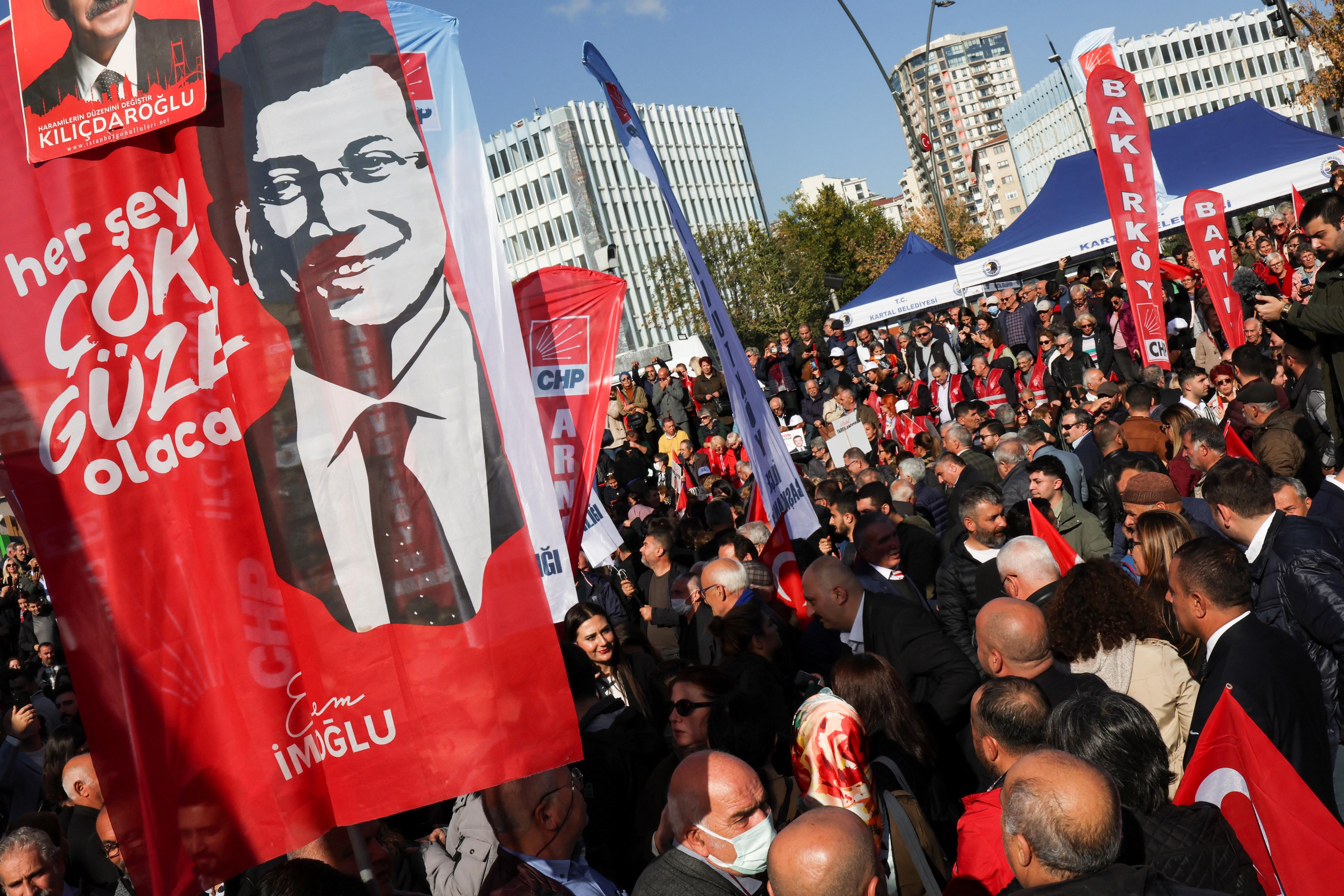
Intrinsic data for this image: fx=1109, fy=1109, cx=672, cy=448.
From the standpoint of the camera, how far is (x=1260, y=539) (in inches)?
192

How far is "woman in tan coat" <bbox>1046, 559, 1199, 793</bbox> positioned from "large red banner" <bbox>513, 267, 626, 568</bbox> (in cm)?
313

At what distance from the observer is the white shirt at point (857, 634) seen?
5.55 meters

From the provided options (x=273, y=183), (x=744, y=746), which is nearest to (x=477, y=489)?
(x=273, y=183)

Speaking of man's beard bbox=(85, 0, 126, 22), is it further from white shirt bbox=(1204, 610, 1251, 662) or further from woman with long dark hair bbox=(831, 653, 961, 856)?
white shirt bbox=(1204, 610, 1251, 662)

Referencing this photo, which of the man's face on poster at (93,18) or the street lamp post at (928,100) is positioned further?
the street lamp post at (928,100)

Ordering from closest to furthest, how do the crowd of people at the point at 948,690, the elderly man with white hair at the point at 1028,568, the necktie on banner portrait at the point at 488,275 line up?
the necktie on banner portrait at the point at 488,275 < the crowd of people at the point at 948,690 < the elderly man with white hair at the point at 1028,568

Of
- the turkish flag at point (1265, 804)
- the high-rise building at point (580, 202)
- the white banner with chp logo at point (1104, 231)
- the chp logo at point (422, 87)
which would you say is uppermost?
the high-rise building at point (580, 202)

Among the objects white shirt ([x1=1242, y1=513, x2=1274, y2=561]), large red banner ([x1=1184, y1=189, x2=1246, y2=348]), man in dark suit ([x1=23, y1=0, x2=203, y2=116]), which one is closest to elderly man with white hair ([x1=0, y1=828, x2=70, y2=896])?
man in dark suit ([x1=23, y1=0, x2=203, y2=116])

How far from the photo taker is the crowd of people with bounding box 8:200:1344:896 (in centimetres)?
306

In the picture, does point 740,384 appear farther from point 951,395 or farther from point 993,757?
point 951,395

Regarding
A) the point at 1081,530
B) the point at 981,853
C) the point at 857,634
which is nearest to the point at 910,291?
the point at 1081,530

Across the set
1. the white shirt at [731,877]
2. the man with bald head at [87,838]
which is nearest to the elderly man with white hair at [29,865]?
the man with bald head at [87,838]

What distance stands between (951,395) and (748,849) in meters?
11.9

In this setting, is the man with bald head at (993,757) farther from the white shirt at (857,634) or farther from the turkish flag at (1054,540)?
the turkish flag at (1054,540)
